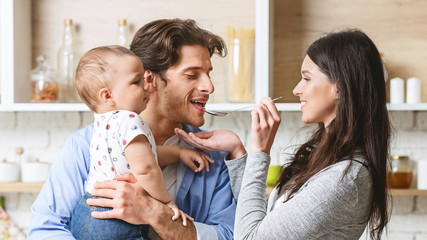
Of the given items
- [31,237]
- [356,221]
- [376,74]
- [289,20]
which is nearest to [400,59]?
[289,20]

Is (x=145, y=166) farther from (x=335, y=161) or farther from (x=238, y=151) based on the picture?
(x=335, y=161)

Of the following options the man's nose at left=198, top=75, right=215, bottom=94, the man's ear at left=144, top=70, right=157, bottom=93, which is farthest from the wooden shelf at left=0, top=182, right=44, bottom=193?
the man's nose at left=198, top=75, right=215, bottom=94

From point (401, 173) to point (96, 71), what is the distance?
170 centimetres

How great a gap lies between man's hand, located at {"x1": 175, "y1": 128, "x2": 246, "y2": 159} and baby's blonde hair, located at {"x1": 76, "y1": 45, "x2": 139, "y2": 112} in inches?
13.7

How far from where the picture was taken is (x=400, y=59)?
2.68m

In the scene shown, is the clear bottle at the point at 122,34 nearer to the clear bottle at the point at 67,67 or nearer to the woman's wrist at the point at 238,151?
the clear bottle at the point at 67,67

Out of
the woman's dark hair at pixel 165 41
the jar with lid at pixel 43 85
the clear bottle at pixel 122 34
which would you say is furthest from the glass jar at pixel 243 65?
the jar with lid at pixel 43 85

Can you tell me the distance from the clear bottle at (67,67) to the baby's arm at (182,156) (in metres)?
1.11

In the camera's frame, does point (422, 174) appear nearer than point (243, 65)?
No

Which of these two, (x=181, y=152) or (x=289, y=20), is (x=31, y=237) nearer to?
(x=181, y=152)

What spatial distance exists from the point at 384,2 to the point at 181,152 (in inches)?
59.1

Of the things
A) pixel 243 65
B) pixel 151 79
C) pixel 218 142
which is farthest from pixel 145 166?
pixel 243 65

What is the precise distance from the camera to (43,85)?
2.61 meters

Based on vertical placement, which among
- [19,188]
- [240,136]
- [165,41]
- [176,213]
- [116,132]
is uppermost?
[165,41]
